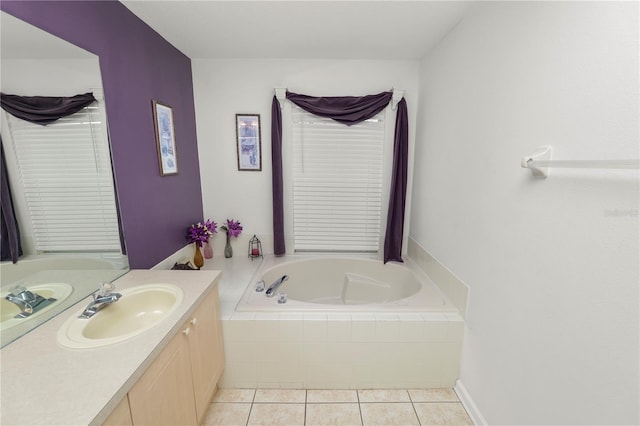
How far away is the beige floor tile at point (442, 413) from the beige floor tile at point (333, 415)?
38cm

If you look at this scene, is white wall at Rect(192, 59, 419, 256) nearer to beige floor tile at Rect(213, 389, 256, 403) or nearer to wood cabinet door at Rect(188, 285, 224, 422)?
wood cabinet door at Rect(188, 285, 224, 422)

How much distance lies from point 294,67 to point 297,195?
1.14 metres

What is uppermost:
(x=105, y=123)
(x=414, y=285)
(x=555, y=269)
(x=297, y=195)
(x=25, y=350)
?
(x=105, y=123)

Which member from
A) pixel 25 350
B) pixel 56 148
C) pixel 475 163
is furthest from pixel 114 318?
pixel 475 163

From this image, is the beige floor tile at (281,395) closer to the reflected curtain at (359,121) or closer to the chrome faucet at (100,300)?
the chrome faucet at (100,300)

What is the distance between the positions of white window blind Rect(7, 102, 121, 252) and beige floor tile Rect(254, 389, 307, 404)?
4.02 feet

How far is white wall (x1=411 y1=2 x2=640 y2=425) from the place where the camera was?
0.74m

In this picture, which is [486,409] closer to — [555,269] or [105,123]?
[555,269]

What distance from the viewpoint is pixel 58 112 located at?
114cm

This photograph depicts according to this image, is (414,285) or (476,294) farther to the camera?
(414,285)

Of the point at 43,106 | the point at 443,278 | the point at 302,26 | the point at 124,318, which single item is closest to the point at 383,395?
the point at 443,278

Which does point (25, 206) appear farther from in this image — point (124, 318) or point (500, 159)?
point (500, 159)

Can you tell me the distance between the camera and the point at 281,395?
5.25ft

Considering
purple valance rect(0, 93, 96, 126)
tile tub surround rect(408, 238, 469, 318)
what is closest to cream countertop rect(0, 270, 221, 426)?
purple valance rect(0, 93, 96, 126)
